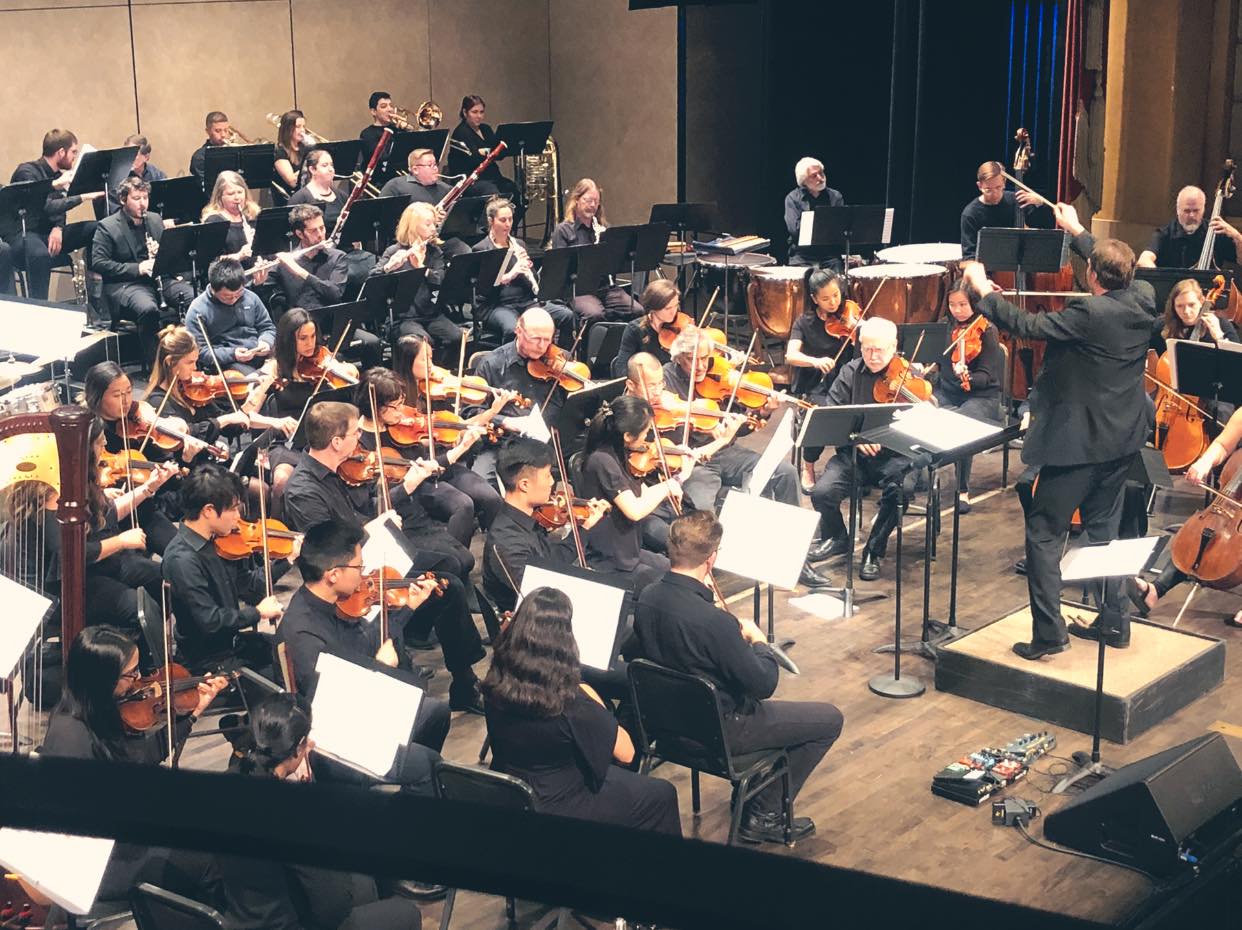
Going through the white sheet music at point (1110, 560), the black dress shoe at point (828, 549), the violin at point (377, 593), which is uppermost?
the white sheet music at point (1110, 560)

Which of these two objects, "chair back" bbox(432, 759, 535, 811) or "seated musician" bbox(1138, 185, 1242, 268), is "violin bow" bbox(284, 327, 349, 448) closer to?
"chair back" bbox(432, 759, 535, 811)

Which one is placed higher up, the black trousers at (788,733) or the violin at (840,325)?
the violin at (840,325)

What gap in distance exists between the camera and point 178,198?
394 inches

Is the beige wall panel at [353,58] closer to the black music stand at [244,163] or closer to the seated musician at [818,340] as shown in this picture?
the black music stand at [244,163]

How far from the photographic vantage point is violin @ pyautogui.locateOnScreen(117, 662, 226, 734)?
413cm

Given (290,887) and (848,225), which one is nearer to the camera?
(290,887)

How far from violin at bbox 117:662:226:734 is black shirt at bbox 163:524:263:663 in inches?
19.2

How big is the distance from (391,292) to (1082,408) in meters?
4.08

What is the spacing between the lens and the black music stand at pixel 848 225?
978 centimetres

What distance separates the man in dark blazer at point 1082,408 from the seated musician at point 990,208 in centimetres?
459

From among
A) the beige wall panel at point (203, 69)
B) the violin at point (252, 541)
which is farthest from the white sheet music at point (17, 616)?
the beige wall panel at point (203, 69)

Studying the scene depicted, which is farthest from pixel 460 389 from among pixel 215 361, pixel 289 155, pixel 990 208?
pixel 289 155

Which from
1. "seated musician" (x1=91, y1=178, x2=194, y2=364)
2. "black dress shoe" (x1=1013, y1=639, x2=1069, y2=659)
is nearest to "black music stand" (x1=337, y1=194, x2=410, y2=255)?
"seated musician" (x1=91, y1=178, x2=194, y2=364)

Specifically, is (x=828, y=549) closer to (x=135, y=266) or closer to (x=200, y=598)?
(x=200, y=598)
